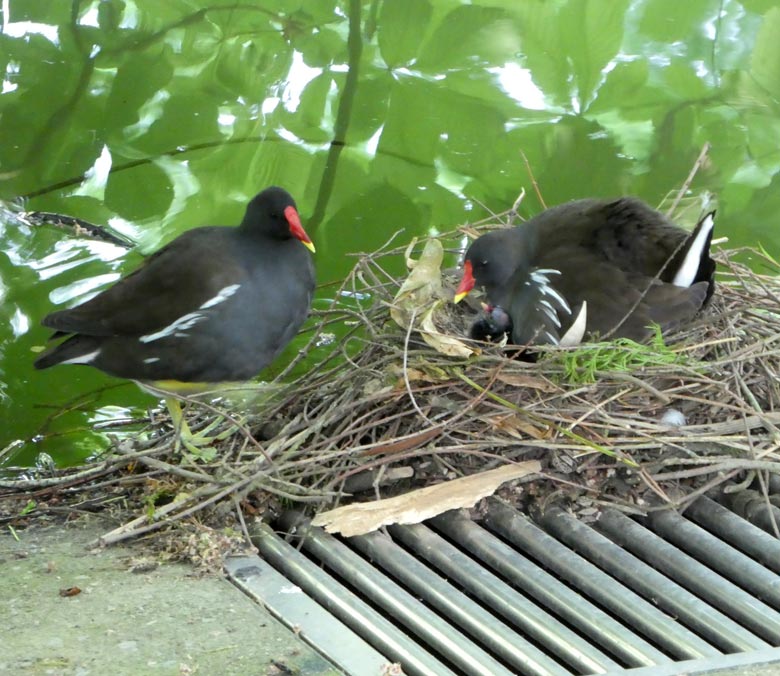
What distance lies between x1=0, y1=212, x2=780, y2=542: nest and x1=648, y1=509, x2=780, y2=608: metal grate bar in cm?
5

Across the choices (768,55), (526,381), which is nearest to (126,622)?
(526,381)

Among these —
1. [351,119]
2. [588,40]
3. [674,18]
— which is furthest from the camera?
[674,18]

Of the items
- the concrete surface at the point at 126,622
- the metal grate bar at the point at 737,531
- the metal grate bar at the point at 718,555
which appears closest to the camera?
the concrete surface at the point at 126,622

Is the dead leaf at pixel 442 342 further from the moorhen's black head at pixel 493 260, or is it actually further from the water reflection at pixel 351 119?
the water reflection at pixel 351 119

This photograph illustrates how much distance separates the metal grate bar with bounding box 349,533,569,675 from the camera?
1963mm

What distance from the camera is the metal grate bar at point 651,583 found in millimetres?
2031

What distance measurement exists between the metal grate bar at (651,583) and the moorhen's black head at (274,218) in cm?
96

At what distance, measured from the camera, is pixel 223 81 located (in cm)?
439

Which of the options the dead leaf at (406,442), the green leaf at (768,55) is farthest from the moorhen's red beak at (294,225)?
the green leaf at (768,55)

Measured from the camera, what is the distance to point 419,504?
97.1 inches

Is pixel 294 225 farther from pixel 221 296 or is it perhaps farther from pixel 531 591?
pixel 531 591

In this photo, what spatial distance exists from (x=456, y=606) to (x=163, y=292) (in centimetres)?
113

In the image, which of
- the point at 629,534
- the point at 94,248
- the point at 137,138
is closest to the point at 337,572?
the point at 629,534

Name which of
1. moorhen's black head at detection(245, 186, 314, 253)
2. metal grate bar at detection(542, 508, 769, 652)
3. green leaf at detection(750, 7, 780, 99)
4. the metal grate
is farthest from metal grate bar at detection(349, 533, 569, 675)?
green leaf at detection(750, 7, 780, 99)
